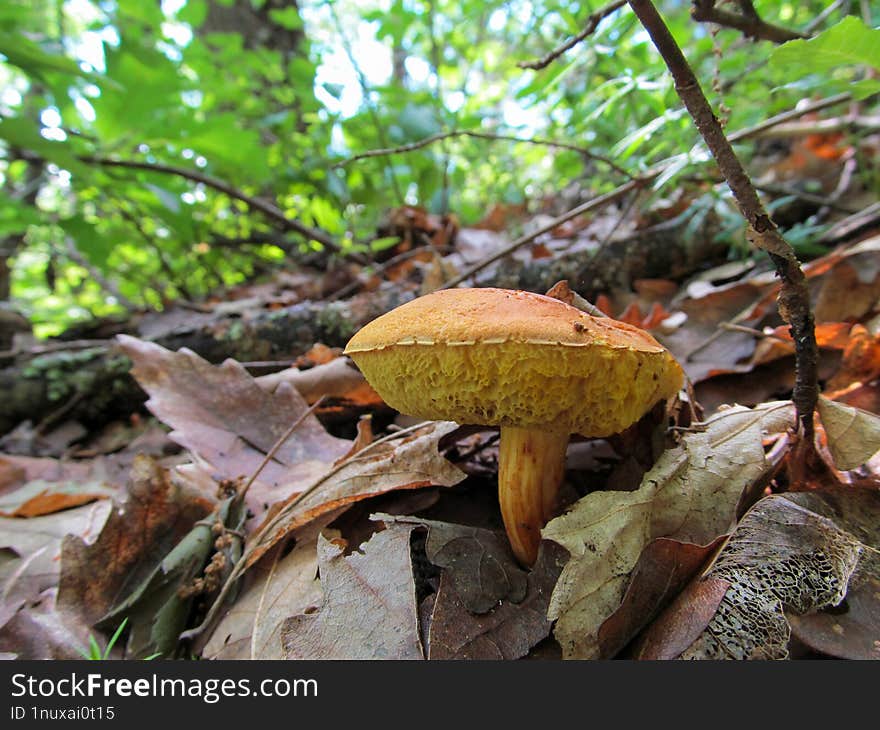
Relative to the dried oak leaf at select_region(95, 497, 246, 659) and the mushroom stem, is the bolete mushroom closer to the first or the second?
the mushroom stem

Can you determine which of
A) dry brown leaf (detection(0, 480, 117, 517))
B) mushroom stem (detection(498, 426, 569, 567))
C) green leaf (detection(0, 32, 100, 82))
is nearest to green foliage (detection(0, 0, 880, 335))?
green leaf (detection(0, 32, 100, 82))

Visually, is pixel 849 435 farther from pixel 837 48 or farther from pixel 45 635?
pixel 45 635

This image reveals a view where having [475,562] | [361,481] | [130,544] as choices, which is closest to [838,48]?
[475,562]

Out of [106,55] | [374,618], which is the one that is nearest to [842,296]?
[374,618]

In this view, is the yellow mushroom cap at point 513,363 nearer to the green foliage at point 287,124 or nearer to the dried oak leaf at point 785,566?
the dried oak leaf at point 785,566

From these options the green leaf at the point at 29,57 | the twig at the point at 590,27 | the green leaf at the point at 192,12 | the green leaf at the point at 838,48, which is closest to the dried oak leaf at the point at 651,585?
the green leaf at the point at 838,48
